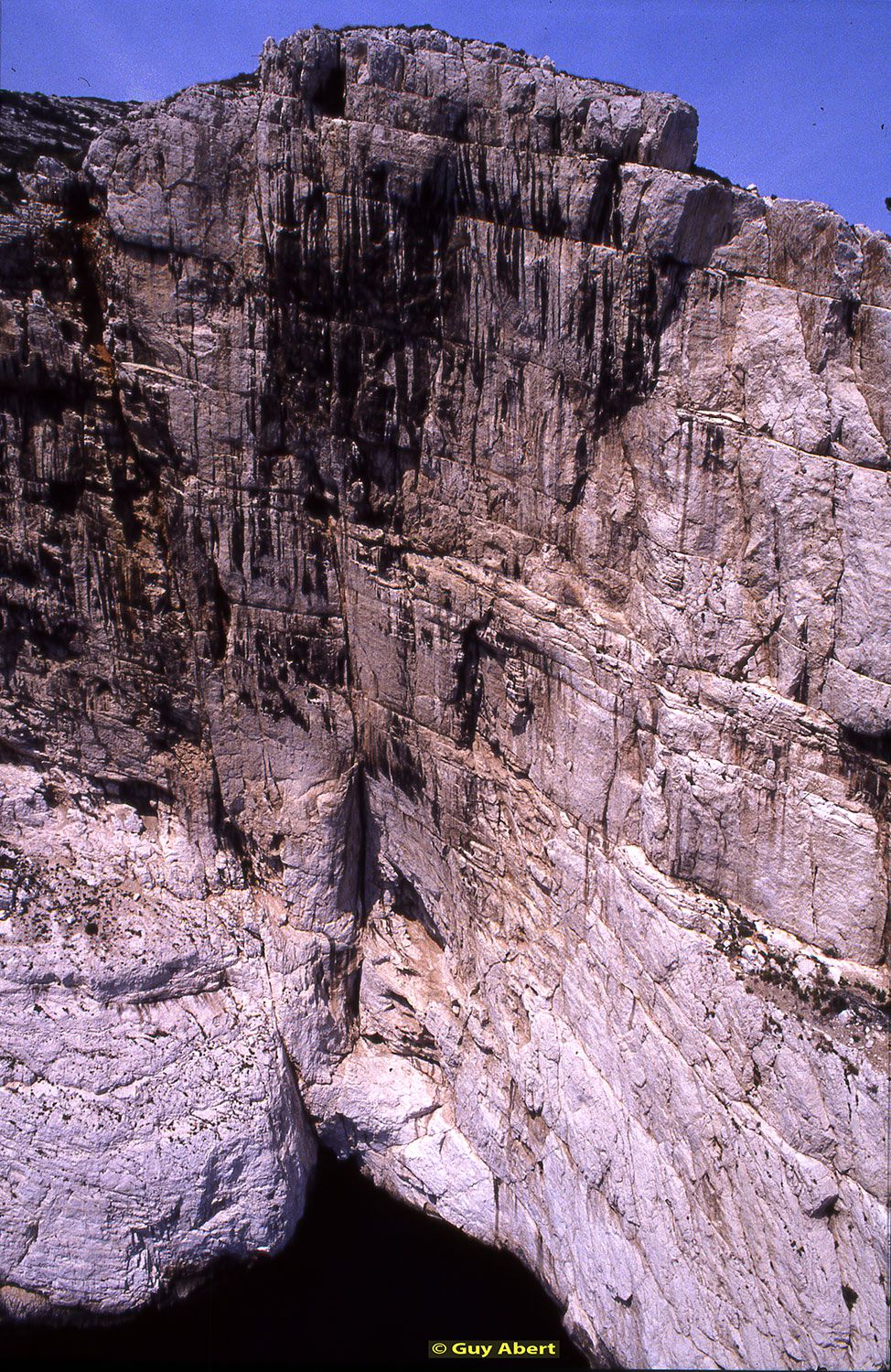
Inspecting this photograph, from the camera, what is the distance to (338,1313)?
15594 mm

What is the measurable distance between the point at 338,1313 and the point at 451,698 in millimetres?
10551

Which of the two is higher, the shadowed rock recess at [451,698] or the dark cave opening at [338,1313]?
the shadowed rock recess at [451,698]

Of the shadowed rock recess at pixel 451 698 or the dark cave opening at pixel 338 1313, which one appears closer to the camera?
the shadowed rock recess at pixel 451 698

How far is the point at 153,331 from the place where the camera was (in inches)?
564

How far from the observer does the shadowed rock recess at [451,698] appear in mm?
10695

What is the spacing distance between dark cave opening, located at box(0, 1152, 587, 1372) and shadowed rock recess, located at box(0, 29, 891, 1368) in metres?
0.60

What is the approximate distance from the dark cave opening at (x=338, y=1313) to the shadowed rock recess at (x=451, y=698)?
0.60 meters

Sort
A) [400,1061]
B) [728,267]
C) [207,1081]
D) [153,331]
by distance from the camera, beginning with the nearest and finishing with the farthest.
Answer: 1. [728,267]
2. [153,331]
3. [207,1081]
4. [400,1061]

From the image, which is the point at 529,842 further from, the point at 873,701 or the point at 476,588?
the point at 873,701

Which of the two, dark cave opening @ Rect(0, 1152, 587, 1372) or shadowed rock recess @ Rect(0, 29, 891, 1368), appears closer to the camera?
shadowed rock recess @ Rect(0, 29, 891, 1368)

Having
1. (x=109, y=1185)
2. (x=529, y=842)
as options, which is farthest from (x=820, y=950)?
(x=109, y=1185)

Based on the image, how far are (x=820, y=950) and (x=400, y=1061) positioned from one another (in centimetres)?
924

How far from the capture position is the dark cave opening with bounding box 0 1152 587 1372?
1497 cm

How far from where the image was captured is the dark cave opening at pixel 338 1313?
1497 centimetres
